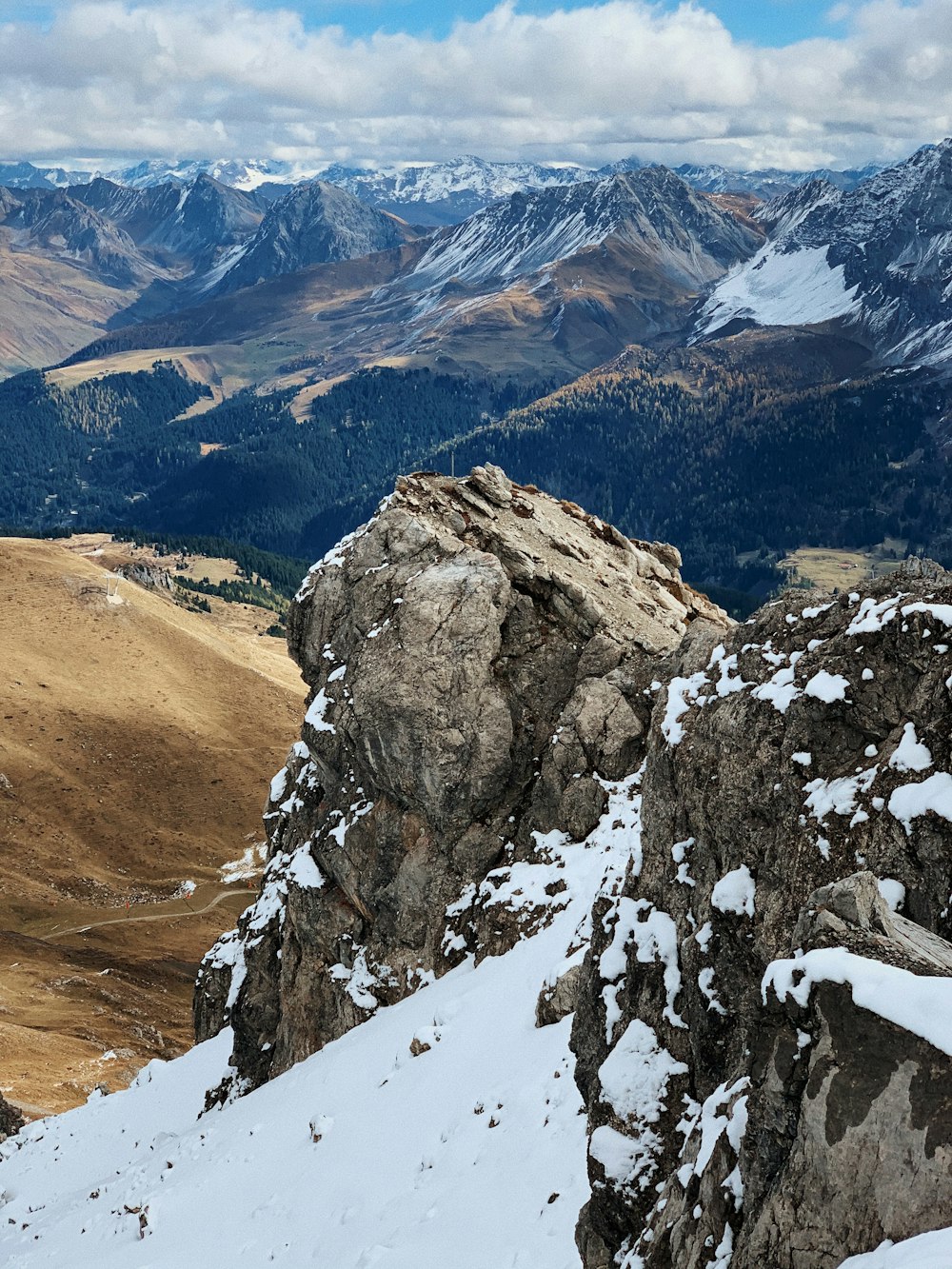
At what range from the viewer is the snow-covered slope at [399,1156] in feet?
69.3

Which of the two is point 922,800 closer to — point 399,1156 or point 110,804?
point 399,1156

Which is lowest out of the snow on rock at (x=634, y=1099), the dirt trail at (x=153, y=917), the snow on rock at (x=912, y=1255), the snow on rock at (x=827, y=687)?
the dirt trail at (x=153, y=917)

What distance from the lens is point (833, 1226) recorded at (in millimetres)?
11859

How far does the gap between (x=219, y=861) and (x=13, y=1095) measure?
156ft

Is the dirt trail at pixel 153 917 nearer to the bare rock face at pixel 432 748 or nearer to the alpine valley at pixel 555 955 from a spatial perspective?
the alpine valley at pixel 555 955

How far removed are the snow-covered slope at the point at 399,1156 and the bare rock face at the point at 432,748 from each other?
174cm

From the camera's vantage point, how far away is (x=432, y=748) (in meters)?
37.4

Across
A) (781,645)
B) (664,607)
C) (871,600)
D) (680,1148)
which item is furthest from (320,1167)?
(664,607)

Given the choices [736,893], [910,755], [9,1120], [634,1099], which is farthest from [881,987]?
[9,1120]

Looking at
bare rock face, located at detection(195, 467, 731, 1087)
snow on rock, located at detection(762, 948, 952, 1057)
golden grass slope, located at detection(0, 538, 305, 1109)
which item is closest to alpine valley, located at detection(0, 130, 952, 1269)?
snow on rock, located at detection(762, 948, 952, 1057)

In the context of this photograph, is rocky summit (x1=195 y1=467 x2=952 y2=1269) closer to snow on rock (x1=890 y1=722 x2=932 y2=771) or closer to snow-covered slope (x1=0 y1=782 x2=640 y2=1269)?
snow on rock (x1=890 y1=722 x2=932 y2=771)

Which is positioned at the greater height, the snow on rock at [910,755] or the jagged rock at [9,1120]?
the snow on rock at [910,755]

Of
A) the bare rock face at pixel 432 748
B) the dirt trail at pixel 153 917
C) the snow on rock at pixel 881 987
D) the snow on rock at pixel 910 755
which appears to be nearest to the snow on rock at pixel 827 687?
the snow on rock at pixel 910 755

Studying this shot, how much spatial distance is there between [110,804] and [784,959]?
109 meters
